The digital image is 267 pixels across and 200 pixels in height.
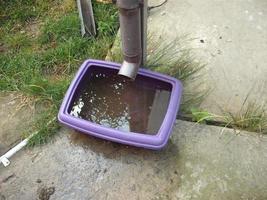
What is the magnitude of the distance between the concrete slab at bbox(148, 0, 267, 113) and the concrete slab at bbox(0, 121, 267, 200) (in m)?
0.25

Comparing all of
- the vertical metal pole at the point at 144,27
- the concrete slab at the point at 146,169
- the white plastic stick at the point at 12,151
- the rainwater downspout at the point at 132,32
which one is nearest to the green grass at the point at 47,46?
the white plastic stick at the point at 12,151

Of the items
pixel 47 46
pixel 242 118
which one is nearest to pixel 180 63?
pixel 242 118

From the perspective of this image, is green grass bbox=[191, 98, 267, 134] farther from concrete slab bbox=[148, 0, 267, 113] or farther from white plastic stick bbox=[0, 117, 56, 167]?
white plastic stick bbox=[0, 117, 56, 167]

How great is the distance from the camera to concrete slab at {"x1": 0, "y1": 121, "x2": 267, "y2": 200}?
1.81 m

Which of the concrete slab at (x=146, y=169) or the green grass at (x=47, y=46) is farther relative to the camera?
the green grass at (x=47, y=46)

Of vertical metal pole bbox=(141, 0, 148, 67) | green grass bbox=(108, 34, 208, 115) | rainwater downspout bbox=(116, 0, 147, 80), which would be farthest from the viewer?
green grass bbox=(108, 34, 208, 115)

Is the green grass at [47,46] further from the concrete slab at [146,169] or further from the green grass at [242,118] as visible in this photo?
the green grass at [242,118]

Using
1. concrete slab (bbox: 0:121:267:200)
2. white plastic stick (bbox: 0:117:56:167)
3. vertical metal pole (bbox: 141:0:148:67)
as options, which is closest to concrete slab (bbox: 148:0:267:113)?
concrete slab (bbox: 0:121:267:200)

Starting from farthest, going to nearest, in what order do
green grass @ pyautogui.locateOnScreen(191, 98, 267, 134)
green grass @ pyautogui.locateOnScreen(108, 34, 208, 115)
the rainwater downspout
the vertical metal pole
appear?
green grass @ pyautogui.locateOnScreen(108, 34, 208, 115) < green grass @ pyautogui.locateOnScreen(191, 98, 267, 134) < the vertical metal pole < the rainwater downspout

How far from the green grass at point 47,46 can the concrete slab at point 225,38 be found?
0.39m

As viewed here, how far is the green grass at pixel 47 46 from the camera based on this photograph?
2.18m

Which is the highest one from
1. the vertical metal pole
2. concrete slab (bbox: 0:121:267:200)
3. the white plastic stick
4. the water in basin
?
the vertical metal pole

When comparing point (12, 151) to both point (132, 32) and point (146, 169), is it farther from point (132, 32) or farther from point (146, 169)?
point (132, 32)

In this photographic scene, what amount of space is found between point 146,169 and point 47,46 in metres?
1.10
